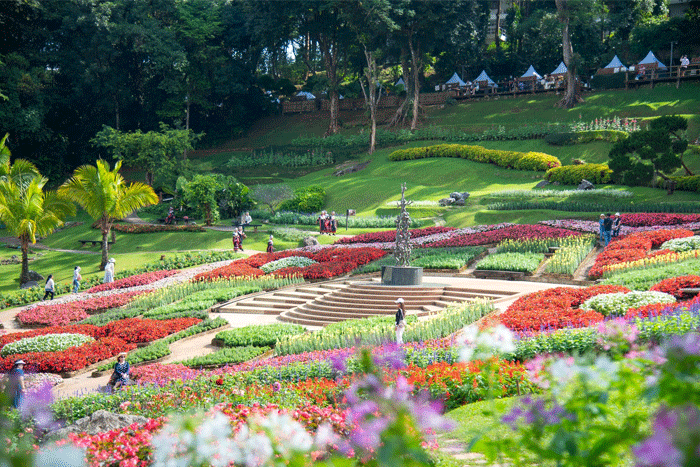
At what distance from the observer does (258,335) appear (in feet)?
53.0

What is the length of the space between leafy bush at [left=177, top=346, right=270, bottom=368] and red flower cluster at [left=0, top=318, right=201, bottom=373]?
2.70 metres

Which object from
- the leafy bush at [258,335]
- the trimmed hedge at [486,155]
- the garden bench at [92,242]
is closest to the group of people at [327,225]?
the garden bench at [92,242]

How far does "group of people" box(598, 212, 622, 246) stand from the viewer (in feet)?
77.2

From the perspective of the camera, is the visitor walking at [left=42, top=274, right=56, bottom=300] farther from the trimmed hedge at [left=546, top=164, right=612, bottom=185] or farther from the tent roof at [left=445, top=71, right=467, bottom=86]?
the tent roof at [left=445, top=71, right=467, bottom=86]

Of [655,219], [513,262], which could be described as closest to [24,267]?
[513,262]

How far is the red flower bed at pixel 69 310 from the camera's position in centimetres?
2048

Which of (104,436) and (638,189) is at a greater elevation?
(638,189)

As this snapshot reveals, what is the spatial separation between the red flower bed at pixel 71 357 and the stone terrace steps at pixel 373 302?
5.22 metres

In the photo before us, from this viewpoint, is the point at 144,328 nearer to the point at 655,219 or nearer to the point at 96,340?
the point at 96,340

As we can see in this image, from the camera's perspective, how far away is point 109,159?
171 feet

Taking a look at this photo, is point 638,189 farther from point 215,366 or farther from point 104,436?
point 104,436

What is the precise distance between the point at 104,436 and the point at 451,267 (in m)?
16.6

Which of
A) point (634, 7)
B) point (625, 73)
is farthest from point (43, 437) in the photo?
point (634, 7)

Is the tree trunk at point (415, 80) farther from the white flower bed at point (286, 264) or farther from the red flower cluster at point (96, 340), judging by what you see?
the red flower cluster at point (96, 340)
